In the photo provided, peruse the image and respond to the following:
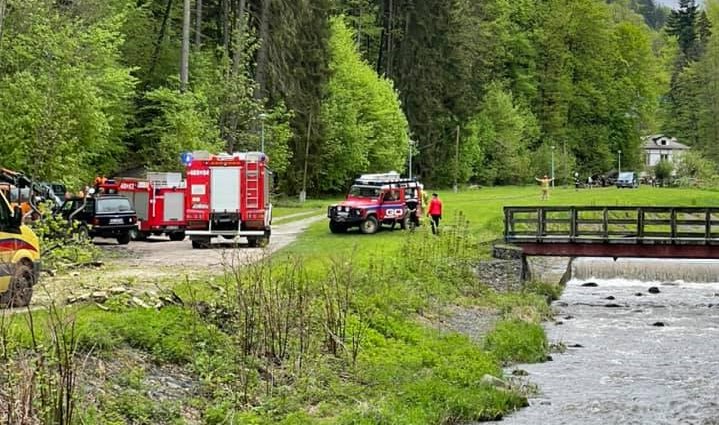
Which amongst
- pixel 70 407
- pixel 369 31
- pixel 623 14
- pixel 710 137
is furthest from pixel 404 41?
pixel 623 14

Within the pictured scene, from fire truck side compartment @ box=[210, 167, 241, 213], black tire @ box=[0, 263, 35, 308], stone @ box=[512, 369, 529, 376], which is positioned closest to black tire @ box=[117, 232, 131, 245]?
fire truck side compartment @ box=[210, 167, 241, 213]

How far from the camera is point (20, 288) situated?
14766 millimetres

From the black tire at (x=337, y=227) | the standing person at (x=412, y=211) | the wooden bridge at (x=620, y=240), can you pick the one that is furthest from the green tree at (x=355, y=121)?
the wooden bridge at (x=620, y=240)

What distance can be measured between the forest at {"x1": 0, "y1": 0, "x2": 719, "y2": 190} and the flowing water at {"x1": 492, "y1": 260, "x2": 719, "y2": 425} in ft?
54.3

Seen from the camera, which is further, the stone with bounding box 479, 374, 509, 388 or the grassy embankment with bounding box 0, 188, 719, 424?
the stone with bounding box 479, 374, 509, 388

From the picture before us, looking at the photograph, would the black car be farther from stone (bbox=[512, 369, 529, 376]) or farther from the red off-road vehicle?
stone (bbox=[512, 369, 529, 376])

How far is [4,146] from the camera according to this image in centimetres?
3153

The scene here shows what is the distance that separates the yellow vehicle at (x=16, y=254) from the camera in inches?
595

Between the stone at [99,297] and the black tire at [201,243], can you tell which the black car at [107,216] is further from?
the stone at [99,297]

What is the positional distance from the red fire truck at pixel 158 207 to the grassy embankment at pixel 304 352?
44.9ft

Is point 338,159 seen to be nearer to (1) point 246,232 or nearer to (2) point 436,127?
(2) point 436,127

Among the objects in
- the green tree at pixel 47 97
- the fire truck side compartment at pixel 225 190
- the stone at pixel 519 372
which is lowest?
the stone at pixel 519 372

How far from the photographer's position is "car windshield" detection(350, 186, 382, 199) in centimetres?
3650

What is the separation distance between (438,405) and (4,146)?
21914 mm
